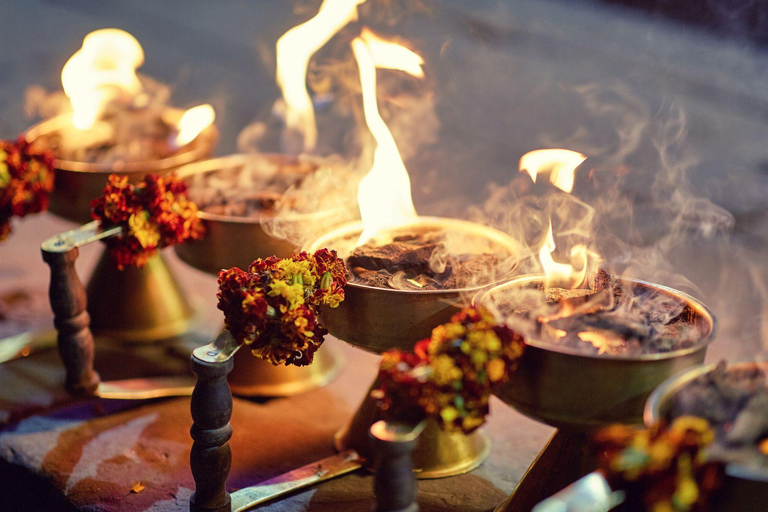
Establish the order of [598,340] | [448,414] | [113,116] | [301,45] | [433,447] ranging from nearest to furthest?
[448,414]
[598,340]
[433,447]
[301,45]
[113,116]

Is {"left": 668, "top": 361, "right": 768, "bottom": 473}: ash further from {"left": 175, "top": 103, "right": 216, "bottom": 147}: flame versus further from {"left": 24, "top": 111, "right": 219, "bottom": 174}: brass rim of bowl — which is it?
{"left": 175, "top": 103, "right": 216, "bottom": 147}: flame

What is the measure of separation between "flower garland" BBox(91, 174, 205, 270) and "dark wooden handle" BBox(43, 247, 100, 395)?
0.55ft

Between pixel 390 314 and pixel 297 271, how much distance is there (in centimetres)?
28

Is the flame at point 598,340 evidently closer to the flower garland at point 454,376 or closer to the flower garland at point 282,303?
the flower garland at point 454,376

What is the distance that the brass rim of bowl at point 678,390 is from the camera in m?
1.44

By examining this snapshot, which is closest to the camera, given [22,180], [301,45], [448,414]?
[448,414]

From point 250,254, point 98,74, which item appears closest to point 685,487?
point 250,254

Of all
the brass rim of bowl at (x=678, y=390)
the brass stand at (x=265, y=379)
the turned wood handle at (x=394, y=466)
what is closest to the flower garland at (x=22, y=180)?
the brass stand at (x=265, y=379)

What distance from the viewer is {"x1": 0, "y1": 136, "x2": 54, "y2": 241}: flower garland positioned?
306cm

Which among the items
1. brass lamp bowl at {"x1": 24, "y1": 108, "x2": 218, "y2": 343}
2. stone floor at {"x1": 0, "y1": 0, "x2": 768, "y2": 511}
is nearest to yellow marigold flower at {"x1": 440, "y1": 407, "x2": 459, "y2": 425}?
stone floor at {"x1": 0, "y1": 0, "x2": 768, "y2": 511}

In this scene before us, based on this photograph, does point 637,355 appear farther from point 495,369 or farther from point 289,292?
point 289,292

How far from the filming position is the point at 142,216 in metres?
2.75

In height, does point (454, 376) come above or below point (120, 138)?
below

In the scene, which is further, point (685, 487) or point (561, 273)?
point (561, 273)
